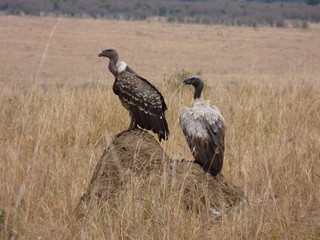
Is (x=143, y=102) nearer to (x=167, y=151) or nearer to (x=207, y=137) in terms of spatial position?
(x=167, y=151)

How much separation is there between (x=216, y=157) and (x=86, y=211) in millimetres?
1359

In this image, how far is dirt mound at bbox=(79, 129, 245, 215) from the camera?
17.6 ft

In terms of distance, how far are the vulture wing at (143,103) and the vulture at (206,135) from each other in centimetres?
65

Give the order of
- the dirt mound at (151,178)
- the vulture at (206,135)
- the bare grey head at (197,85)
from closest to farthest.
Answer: the dirt mound at (151,178)
the vulture at (206,135)
the bare grey head at (197,85)

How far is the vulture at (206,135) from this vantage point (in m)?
5.89

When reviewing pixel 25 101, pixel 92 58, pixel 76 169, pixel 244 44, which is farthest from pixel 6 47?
pixel 76 169

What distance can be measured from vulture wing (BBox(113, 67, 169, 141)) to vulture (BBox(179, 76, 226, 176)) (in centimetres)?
65

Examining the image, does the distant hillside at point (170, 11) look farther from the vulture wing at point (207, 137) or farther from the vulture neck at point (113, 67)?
the vulture wing at point (207, 137)

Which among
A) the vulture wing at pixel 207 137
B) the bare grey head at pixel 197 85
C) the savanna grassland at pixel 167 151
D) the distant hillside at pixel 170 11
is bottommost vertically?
the distant hillside at pixel 170 11

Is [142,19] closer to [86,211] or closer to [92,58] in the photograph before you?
[92,58]

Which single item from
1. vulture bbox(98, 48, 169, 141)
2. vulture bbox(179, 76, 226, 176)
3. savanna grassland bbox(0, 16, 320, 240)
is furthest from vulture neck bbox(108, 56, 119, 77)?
vulture bbox(179, 76, 226, 176)

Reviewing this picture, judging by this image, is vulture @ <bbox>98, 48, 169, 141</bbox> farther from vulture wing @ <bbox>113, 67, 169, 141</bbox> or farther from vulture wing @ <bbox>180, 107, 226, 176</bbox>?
vulture wing @ <bbox>180, 107, 226, 176</bbox>

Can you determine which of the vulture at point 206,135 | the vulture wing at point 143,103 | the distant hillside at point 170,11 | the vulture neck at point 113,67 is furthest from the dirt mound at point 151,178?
the distant hillside at point 170,11

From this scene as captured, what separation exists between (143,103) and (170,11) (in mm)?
50533
